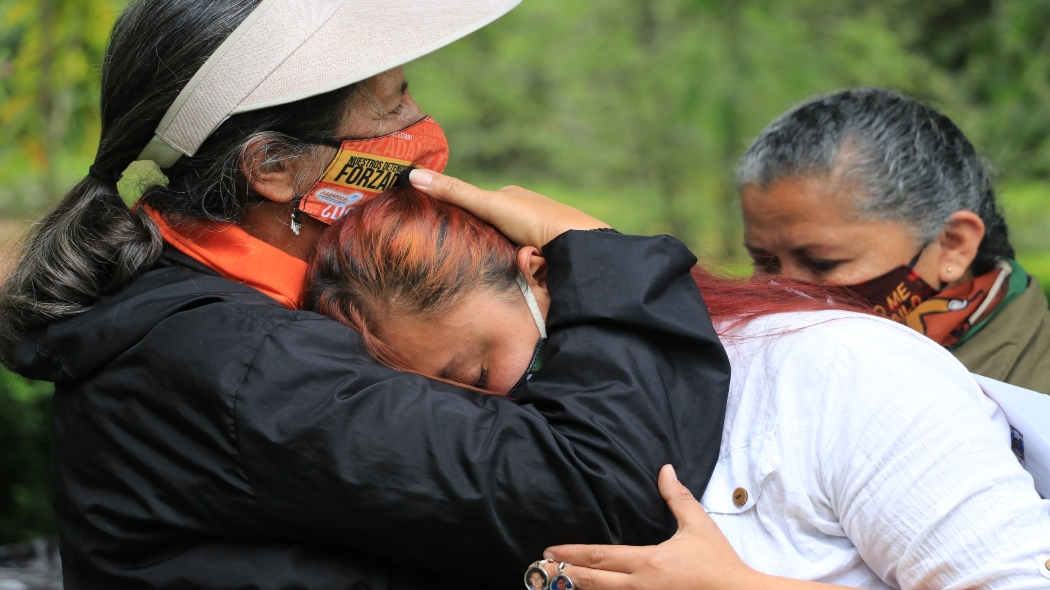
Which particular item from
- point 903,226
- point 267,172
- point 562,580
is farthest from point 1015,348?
point 267,172

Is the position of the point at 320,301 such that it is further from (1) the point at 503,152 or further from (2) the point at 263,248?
(1) the point at 503,152

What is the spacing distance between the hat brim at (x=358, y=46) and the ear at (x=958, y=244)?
1717 mm

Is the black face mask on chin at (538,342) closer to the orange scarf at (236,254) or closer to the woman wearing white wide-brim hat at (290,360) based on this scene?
the woman wearing white wide-brim hat at (290,360)

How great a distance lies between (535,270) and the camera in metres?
2.24

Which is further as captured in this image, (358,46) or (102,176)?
(102,176)

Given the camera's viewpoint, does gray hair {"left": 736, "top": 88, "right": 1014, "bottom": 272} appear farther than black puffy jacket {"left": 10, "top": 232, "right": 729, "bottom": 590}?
Yes

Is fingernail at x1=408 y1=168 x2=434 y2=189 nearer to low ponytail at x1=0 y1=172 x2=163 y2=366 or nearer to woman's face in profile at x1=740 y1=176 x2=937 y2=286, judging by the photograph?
low ponytail at x1=0 y1=172 x2=163 y2=366

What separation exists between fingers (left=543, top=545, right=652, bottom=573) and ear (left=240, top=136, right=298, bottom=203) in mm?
1062

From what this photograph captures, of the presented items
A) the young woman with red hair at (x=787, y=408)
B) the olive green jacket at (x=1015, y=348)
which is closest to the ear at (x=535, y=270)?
the young woman with red hair at (x=787, y=408)

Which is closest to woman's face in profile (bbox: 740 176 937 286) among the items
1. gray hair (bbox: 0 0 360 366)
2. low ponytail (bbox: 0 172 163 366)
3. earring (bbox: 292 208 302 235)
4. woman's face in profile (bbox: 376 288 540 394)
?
woman's face in profile (bbox: 376 288 540 394)

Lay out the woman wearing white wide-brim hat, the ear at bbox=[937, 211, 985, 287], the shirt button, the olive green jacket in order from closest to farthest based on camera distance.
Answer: the woman wearing white wide-brim hat → the shirt button → the olive green jacket → the ear at bbox=[937, 211, 985, 287]

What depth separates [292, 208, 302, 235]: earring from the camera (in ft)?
7.57

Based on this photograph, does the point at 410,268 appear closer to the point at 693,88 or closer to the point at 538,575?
the point at 538,575

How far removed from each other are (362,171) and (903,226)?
1.76 m
